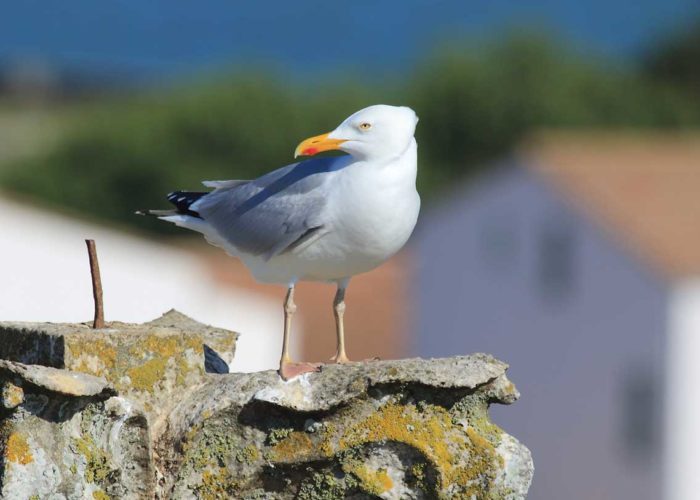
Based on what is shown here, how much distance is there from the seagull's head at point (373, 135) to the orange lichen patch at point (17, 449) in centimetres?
160

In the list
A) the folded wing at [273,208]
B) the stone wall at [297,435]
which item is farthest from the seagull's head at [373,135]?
the stone wall at [297,435]

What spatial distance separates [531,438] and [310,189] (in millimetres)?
32978

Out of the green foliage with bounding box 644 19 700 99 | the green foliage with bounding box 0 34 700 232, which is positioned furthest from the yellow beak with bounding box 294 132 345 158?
the green foliage with bounding box 644 19 700 99

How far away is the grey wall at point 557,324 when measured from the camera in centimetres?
3291

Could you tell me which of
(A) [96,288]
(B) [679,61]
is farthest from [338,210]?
(B) [679,61]

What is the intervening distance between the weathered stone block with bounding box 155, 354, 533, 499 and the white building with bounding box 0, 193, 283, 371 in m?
11.8

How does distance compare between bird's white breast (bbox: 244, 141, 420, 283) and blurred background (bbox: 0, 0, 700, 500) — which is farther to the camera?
blurred background (bbox: 0, 0, 700, 500)

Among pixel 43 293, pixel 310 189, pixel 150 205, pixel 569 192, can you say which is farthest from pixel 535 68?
pixel 310 189

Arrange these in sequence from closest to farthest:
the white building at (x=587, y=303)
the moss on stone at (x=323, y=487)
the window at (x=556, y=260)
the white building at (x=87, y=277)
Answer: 1. the moss on stone at (x=323, y=487)
2. the white building at (x=87, y=277)
3. the white building at (x=587, y=303)
4. the window at (x=556, y=260)

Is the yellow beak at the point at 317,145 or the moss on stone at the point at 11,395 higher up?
the yellow beak at the point at 317,145

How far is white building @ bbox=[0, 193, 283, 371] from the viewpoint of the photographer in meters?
18.2

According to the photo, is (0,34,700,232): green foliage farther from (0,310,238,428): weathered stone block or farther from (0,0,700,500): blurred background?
(0,310,238,428): weathered stone block

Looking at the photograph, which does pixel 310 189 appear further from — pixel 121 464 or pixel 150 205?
pixel 150 205

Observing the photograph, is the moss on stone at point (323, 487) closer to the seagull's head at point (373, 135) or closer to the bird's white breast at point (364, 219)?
the bird's white breast at point (364, 219)
